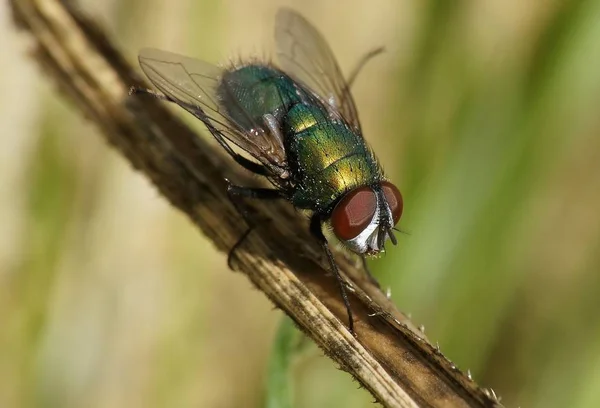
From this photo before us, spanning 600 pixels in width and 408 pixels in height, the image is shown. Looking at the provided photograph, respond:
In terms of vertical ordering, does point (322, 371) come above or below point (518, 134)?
below

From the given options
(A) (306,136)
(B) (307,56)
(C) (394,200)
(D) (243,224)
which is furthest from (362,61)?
(D) (243,224)

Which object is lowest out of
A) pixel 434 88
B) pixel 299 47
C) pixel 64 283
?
pixel 434 88

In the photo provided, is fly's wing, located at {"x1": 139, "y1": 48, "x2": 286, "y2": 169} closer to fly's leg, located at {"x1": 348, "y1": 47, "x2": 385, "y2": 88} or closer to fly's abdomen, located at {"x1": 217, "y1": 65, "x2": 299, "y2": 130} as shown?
fly's abdomen, located at {"x1": 217, "y1": 65, "x2": 299, "y2": 130}

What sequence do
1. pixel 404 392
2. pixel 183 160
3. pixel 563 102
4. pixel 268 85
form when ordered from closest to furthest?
pixel 404 392
pixel 183 160
pixel 268 85
pixel 563 102

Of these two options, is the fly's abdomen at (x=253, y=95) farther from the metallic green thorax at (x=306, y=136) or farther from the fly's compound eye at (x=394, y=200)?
the fly's compound eye at (x=394, y=200)

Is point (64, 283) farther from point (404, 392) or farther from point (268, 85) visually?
point (404, 392)

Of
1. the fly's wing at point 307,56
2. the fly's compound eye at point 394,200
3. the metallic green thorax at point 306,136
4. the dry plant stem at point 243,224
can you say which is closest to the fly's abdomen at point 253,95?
the metallic green thorax at point 306,136

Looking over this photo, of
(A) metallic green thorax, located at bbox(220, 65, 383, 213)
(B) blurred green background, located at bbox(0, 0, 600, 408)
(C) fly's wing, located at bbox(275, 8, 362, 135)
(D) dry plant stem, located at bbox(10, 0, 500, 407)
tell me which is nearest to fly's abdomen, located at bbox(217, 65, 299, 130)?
(A) metallic green thorax, located at bbox(220, 65, 383, 213)

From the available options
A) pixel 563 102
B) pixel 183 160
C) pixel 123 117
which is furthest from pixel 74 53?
pixel 563 102
